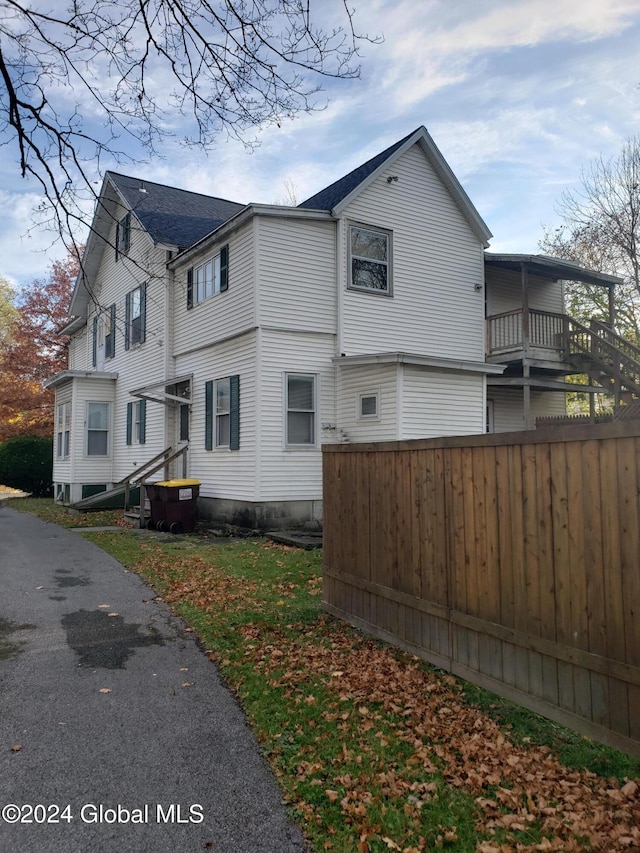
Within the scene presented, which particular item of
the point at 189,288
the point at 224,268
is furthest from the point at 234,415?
the point at 189,288

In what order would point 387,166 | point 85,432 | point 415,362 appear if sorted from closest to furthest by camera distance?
1. point 415,362
2. point 387,166
3. point 85,432

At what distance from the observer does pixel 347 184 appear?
14.5m

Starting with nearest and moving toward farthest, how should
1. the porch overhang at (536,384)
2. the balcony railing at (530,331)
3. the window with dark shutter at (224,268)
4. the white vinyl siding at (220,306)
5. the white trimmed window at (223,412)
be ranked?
the white vinyl siding at (220,306) → the white trimmed window at (223,412) → the window with dark shutter at (224,268) → the porch overhang at (536,384) → the balcony railing at (530,331)

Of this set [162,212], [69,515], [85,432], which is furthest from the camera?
[85,432]

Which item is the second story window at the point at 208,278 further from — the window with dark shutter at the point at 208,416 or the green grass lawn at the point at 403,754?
the green grass lawn at the point at 403,754

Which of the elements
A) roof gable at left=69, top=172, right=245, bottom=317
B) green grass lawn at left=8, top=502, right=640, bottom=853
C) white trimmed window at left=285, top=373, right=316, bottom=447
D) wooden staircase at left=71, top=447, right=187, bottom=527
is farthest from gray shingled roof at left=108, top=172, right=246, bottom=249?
green grass lawn at left=8, top=502, right=640, bottom=853

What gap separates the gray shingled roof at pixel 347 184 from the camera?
13859mm

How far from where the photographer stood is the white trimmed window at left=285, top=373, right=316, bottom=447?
12914 millimetres

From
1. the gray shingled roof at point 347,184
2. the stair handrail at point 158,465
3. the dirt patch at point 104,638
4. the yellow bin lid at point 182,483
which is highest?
the gray shingled roof at point 347,184

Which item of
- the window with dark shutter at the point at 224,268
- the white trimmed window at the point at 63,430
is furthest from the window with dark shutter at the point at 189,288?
the white trimmed window at the point at 63,430

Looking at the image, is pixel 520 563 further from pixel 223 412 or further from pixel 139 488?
pixel 139 488

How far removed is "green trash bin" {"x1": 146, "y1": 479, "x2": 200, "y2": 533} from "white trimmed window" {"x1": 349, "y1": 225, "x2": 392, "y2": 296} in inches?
233

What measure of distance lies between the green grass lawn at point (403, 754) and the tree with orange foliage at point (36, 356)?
25.0m

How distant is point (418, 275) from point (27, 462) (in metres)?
18.0
